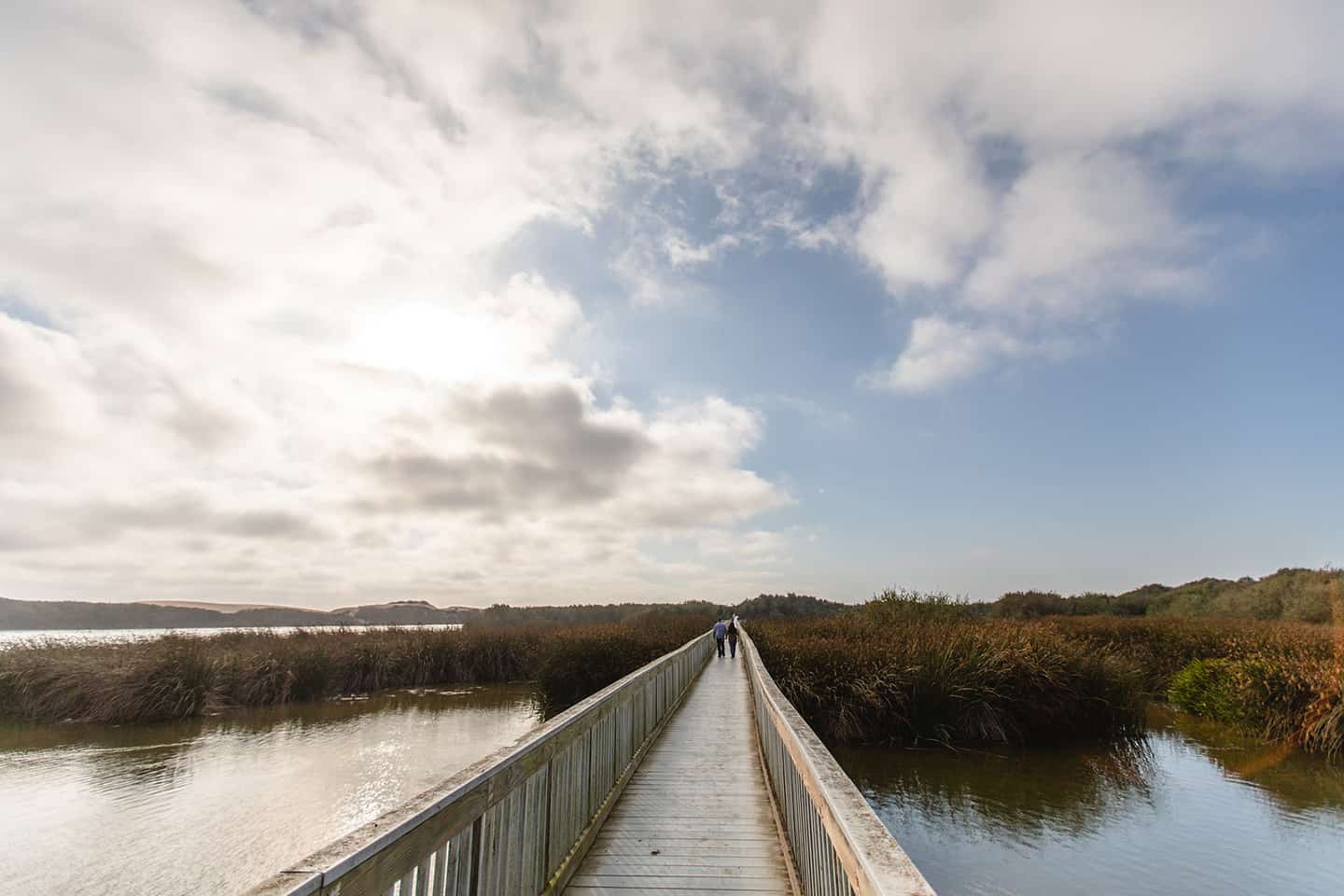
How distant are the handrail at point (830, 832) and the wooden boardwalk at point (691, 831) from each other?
32 cm

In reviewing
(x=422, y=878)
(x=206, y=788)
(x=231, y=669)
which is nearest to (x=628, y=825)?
(x=422, y=878)

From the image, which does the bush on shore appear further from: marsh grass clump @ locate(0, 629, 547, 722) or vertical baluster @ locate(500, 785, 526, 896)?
marsh grass clump @ locate(0, 629, 547, 722)

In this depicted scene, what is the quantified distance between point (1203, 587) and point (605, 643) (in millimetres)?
51700

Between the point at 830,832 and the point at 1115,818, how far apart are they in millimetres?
9786

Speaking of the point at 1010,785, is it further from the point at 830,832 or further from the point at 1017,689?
the point at 830,832

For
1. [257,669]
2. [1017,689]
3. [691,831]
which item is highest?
[691,831]

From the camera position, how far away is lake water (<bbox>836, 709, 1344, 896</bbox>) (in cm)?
768

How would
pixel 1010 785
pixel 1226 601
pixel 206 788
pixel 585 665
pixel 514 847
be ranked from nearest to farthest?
pixel 514 847, pixel 1010 785, pixel 206 788, pixel 585 665, pixel 1226 601

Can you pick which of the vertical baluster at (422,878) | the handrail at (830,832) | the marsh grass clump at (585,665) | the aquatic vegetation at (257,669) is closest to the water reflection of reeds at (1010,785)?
the handrail at (830,832)

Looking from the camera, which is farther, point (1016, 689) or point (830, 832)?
point (1016, 689)

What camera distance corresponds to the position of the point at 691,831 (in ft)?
18.1

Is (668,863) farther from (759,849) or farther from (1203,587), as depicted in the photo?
(1203,587)

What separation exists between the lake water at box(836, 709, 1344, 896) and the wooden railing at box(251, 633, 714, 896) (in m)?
4.78

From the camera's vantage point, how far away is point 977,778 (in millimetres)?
11367
